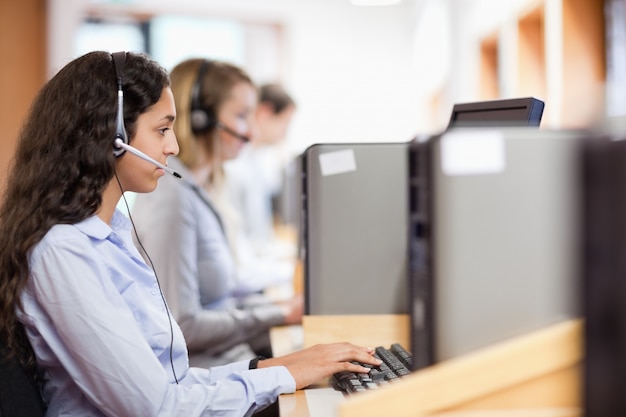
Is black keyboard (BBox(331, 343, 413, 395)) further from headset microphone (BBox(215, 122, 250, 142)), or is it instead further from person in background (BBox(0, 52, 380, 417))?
headset microphone (BBox(215, 122, 250, 142))

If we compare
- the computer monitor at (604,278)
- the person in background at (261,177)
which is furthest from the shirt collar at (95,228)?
the person in background at (261,177)

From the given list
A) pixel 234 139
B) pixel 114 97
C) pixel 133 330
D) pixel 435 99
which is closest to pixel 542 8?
pixel 234 139

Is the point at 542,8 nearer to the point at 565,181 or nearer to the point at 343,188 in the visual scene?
the point at 343,188

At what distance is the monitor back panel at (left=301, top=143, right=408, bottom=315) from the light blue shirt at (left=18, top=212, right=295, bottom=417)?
0.44 m

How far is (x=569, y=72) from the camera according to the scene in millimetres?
2660

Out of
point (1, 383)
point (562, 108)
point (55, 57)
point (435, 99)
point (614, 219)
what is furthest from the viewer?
point (435, 99)

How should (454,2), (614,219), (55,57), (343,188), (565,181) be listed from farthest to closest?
(55,57) → (454,2) → (343,188) → (565,181) → (614,219)

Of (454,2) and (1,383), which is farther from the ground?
(454,2)

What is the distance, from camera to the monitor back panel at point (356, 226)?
1.58 metres

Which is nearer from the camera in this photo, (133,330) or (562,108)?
(133,330)

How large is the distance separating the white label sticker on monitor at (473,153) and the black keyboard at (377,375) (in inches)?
18.1

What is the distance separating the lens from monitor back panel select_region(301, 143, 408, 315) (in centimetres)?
158

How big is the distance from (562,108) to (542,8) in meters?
0.62

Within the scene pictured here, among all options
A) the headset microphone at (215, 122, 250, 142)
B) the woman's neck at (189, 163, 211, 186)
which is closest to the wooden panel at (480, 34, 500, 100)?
the headset microphone at (215, 122, 250, 142)
